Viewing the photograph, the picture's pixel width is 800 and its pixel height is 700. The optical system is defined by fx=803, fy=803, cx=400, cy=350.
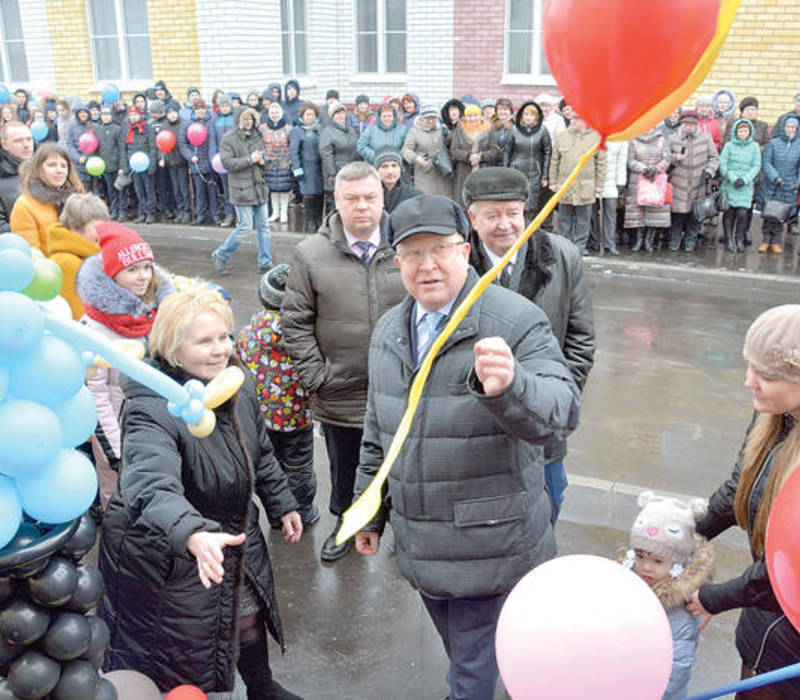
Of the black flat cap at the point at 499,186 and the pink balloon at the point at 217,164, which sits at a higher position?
the black flat cap at the point at 499,186

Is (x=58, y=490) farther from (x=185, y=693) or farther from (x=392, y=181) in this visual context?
(x=392, y=181)

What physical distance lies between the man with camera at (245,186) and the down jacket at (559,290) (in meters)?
7.33

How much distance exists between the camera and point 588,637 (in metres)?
1.69

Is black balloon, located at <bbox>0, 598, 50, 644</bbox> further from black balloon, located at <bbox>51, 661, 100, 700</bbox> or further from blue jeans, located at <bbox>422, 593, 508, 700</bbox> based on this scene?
blue jeans, located at <bbox>422, 593, 508, 700</bbox>

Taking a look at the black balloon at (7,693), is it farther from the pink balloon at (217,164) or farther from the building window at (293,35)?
the building window at (293,35)

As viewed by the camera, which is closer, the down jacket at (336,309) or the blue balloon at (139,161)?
the down jacket at (336,309)

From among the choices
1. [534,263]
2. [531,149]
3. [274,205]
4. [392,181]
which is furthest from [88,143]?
[534,263]

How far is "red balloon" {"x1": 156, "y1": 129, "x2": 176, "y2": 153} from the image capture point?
40.7 ft

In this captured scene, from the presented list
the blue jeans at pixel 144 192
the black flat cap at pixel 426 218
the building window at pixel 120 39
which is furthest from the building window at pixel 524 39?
the black flat cap at pixel 426 218

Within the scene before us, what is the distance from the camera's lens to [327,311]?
3936 millimetres

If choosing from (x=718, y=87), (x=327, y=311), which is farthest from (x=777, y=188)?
(x=327, y=311)

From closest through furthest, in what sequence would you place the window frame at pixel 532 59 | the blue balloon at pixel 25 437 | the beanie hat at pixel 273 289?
1. the blue balloon at pixel 25 437
2. the beanie hat at pixel 273 289
3. the window frame at pixel 532 59

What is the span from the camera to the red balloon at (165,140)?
12391mm

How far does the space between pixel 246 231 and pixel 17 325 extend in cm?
888
